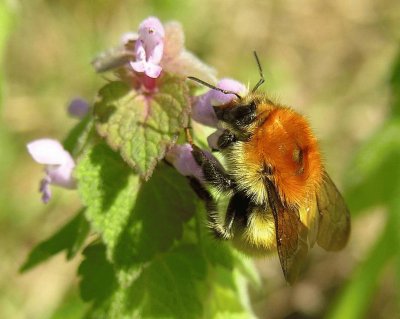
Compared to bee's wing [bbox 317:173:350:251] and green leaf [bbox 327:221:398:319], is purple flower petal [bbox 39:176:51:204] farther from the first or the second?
green leaf [bbox 327:221:398:319]

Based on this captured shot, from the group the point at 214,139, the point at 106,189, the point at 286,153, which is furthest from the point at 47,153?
the point at 286,153

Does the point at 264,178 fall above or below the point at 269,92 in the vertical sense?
above

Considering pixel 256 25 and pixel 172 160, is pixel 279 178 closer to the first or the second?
pixel 172 160

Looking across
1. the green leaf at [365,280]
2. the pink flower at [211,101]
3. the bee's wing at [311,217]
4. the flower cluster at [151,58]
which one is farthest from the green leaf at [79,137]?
the green leaf at [365,280]

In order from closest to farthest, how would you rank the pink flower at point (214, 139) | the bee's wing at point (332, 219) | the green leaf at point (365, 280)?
the pink flower at point (214, 139) < the bee's wing at point (332, 219) < the green leaf at point (365, 280)

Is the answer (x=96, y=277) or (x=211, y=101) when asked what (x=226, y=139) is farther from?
(x=96, y=277)

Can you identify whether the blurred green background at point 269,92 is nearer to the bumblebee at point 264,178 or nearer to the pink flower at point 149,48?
the bumblebee at point 264,178
